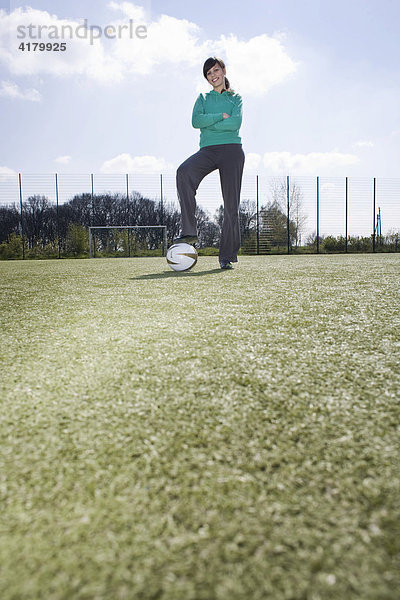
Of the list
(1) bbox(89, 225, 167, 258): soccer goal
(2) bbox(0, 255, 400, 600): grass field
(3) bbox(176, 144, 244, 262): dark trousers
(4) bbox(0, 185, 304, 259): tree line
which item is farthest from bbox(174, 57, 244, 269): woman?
(4) bbox(0, 185, 304, 259): tree line

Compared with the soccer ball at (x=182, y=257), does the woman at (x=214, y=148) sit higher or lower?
higher

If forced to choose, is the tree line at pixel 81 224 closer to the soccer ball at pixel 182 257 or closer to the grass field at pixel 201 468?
the soccer ball at pixel 182 257

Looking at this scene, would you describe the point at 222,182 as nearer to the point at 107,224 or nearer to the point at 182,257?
the point at 182,257

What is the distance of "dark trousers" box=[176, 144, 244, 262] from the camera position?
3670 millimetres

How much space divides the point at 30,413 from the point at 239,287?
1.69 meters

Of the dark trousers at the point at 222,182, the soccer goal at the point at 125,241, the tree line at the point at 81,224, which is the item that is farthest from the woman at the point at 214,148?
the tree line at the point at 81,224

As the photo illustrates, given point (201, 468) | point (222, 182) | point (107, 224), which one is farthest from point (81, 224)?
point (201, 468)

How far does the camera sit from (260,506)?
43cm

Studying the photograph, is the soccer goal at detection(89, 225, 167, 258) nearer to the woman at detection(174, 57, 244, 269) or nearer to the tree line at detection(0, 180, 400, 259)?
the tree line at detection(0, 180, 400, 259)

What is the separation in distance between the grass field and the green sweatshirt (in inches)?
122

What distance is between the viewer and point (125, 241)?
15.1 m

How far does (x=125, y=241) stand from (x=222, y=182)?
11.7 metres

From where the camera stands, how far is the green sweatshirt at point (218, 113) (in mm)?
3689

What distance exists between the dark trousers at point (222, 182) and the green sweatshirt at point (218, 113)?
2.8 inches
